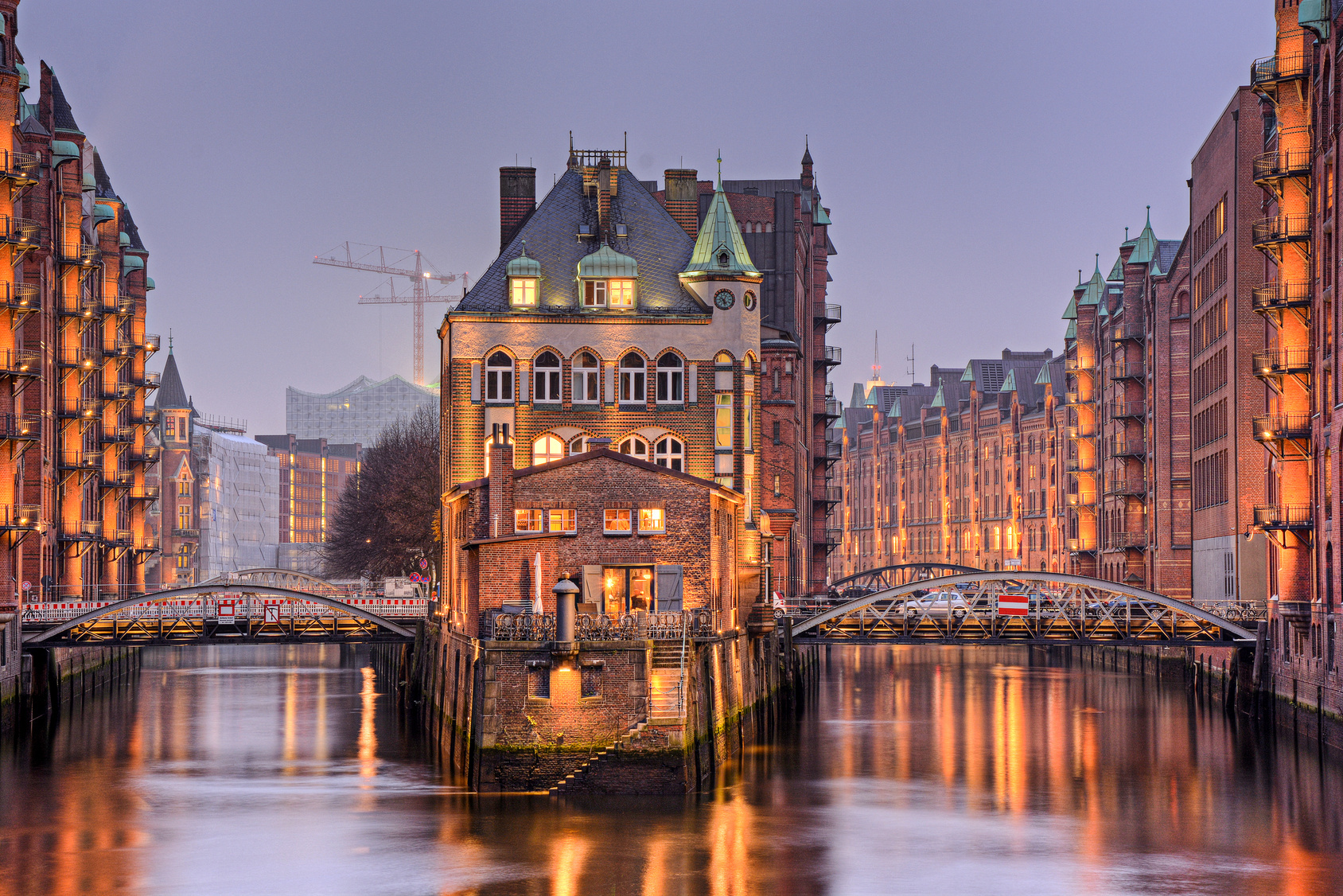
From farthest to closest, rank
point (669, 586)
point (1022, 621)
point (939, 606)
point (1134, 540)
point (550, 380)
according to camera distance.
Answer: point (1134, 540) < point (939, 606) < point (550, 380) < point (1022, 621) < point (669, 586)

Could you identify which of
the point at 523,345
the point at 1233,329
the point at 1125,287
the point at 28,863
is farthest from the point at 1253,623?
the point at 28,863

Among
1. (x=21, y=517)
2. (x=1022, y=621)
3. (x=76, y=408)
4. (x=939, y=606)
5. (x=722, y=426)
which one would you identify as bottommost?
(x=1022, y=621)

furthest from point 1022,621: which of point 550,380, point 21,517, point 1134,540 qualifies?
point 21,517

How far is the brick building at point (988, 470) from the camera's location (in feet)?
525

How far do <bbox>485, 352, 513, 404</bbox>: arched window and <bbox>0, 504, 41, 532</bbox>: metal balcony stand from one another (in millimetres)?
16999

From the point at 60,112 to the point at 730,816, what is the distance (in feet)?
179

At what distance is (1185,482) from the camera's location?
96000 millimetres

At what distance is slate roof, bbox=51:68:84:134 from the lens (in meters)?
82.9

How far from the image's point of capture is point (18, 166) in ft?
211

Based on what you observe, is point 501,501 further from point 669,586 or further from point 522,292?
point 522,292

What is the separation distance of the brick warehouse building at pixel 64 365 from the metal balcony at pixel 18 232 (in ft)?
0.19

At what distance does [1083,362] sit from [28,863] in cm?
9426

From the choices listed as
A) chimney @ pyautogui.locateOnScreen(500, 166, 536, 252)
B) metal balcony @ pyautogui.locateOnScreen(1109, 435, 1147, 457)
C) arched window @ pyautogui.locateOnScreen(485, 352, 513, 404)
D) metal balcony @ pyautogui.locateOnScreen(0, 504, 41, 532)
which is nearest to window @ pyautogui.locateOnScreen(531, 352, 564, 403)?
arched window @ pyautogui.locateOnScreen(485, 352, 513, 404)

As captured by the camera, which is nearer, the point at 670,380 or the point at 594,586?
the point at 594,586
